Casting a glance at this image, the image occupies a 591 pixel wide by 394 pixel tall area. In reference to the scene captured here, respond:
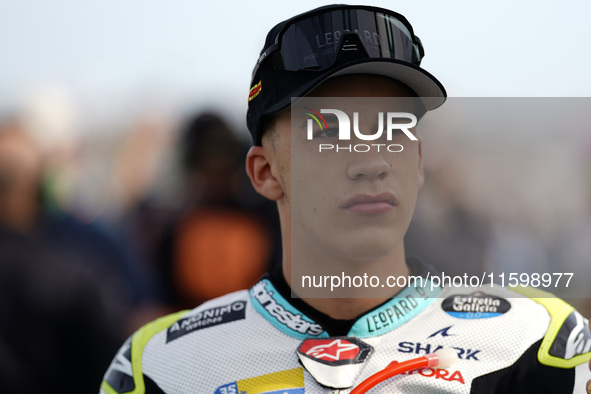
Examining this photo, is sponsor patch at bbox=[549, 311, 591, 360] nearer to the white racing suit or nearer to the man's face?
the white racing suit

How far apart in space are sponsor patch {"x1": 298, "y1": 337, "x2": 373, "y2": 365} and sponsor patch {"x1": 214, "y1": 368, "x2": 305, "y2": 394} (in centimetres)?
7

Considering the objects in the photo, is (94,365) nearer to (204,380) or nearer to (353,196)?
(204,380)

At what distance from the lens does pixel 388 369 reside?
2.17m

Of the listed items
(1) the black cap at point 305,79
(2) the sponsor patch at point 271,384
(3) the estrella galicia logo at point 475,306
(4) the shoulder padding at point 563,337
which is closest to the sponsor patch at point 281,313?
(2) the sponsor patch at point 271,384

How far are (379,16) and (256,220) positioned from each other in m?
2.31

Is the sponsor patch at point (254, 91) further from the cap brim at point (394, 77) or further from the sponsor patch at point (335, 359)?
the sponsor patch at point (335, 359)

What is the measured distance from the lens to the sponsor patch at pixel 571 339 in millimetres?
2180

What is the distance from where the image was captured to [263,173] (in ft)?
7.97

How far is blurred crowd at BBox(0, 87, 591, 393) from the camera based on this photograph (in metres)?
2.29

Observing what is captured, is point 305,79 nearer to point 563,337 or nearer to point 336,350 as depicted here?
point 336,350

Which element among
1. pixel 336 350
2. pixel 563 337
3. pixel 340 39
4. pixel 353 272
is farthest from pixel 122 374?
pixel 563 337

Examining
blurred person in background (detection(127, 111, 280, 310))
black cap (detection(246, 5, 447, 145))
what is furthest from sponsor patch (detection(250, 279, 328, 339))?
blurred person in background (detection(127, 111, 280, 310))

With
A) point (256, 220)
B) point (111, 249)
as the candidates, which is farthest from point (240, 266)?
point (111, 249)

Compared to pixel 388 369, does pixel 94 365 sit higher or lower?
lower
